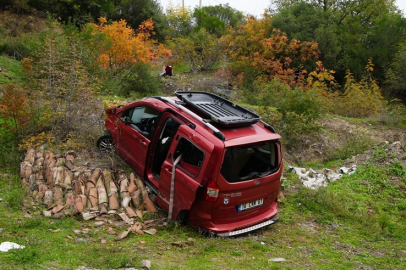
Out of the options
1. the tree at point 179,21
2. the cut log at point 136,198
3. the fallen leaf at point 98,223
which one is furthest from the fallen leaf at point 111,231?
the tree at point 179,21

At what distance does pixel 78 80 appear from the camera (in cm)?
829

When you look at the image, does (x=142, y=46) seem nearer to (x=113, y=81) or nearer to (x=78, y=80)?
(x=113, y=81)

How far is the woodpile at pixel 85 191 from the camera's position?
18.7ft

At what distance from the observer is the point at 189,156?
5.47m

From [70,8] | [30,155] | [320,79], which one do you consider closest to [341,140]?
[320,79]

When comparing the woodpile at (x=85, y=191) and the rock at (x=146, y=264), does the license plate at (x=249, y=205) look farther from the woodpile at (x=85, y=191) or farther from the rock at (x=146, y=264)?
the rock at (x=146, y=264)

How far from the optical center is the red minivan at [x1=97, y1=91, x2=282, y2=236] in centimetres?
514

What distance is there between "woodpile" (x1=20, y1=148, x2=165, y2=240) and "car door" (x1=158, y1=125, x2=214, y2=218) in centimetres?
53

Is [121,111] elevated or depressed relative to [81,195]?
elevated

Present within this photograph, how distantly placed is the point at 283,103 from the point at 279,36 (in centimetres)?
1159

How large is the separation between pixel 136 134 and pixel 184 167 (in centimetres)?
153

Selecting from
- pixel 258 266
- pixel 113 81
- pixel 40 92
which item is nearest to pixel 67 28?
pixel 113 81

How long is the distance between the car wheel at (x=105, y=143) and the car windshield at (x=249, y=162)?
3420mm

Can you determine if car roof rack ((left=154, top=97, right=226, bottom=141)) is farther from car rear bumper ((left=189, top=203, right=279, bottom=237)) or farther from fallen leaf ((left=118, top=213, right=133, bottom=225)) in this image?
fallen leaf ((left=118, top=213, right=133, bottom=225))
